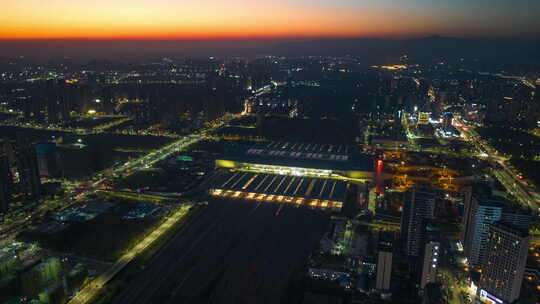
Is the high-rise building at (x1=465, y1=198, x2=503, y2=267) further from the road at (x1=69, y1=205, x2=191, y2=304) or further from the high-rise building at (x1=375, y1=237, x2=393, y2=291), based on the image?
the road at (x1=69, y1=205, x2=191, y2=304)

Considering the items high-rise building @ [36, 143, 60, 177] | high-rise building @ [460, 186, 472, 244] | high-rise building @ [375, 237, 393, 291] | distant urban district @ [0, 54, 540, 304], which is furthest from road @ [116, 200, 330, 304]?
high-rise building @ [36, 143, 60, 177]


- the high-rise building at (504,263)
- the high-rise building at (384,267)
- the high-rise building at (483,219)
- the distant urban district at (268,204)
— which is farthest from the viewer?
the high-rise building at (483,219)

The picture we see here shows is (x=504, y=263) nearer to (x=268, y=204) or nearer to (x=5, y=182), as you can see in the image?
(x=268, y=204)

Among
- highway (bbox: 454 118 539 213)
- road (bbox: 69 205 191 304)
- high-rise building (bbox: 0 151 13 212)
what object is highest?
high-rise building (bbox: 0 151 13 212)

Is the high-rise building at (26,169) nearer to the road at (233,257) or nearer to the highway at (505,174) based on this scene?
the road at (233,257)

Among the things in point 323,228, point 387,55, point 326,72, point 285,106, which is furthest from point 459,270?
point 387,55

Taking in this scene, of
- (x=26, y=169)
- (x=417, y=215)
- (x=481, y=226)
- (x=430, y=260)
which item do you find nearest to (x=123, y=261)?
(x=26, y=169)

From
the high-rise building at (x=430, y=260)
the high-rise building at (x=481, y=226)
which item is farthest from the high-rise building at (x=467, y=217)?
the high-rise building at (x=430, y=260)
